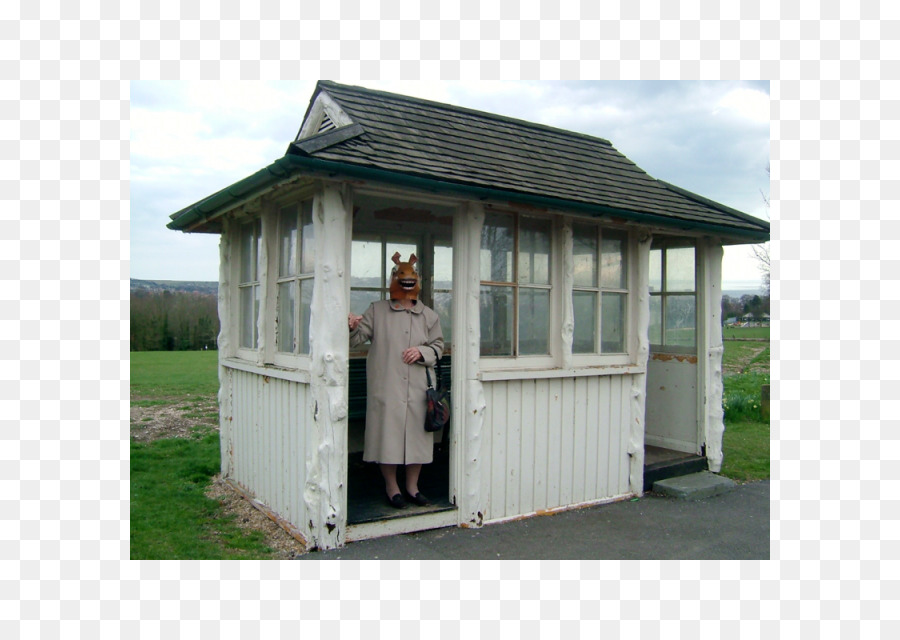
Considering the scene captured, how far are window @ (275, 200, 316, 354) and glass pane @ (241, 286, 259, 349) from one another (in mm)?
602

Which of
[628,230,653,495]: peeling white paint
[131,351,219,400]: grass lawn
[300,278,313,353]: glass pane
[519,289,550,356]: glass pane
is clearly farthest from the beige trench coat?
[131,351,219,400]: grass lawn

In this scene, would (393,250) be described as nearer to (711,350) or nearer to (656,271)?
(656,271)

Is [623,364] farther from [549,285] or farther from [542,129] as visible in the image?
[542,129]

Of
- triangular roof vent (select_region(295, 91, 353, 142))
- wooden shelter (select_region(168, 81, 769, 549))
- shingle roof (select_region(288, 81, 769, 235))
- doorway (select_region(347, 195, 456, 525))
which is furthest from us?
doorway (select_region(347, 195, 456, 525))

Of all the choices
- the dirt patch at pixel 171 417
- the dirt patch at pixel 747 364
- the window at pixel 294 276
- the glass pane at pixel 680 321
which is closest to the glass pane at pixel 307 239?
the window at pixel 294 276

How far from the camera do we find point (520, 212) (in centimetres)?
599

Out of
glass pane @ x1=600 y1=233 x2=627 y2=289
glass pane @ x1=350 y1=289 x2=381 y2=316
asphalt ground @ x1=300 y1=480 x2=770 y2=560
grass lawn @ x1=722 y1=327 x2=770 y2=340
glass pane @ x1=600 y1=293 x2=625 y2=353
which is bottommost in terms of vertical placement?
asphalt ground @ x1=300 y1=480 x2=770 y2=560

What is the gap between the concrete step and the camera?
691cm

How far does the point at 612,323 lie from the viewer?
22.3 ft

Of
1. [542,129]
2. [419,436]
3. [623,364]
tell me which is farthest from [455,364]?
[542,129]

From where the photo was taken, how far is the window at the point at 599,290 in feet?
21.4

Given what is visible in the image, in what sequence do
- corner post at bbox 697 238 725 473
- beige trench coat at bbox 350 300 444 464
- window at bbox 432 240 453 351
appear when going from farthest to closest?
window at bbox 432 240 453 351 → corner post at bbox 697 238 725 473 → beige trench coat at bbox 350 300 444 464

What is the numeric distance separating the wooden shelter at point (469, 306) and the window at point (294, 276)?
26mm

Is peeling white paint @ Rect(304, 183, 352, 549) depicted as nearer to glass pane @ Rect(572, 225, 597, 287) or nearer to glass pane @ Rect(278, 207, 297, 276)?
glass pane @ Rect(278, 207, 297, 276)
